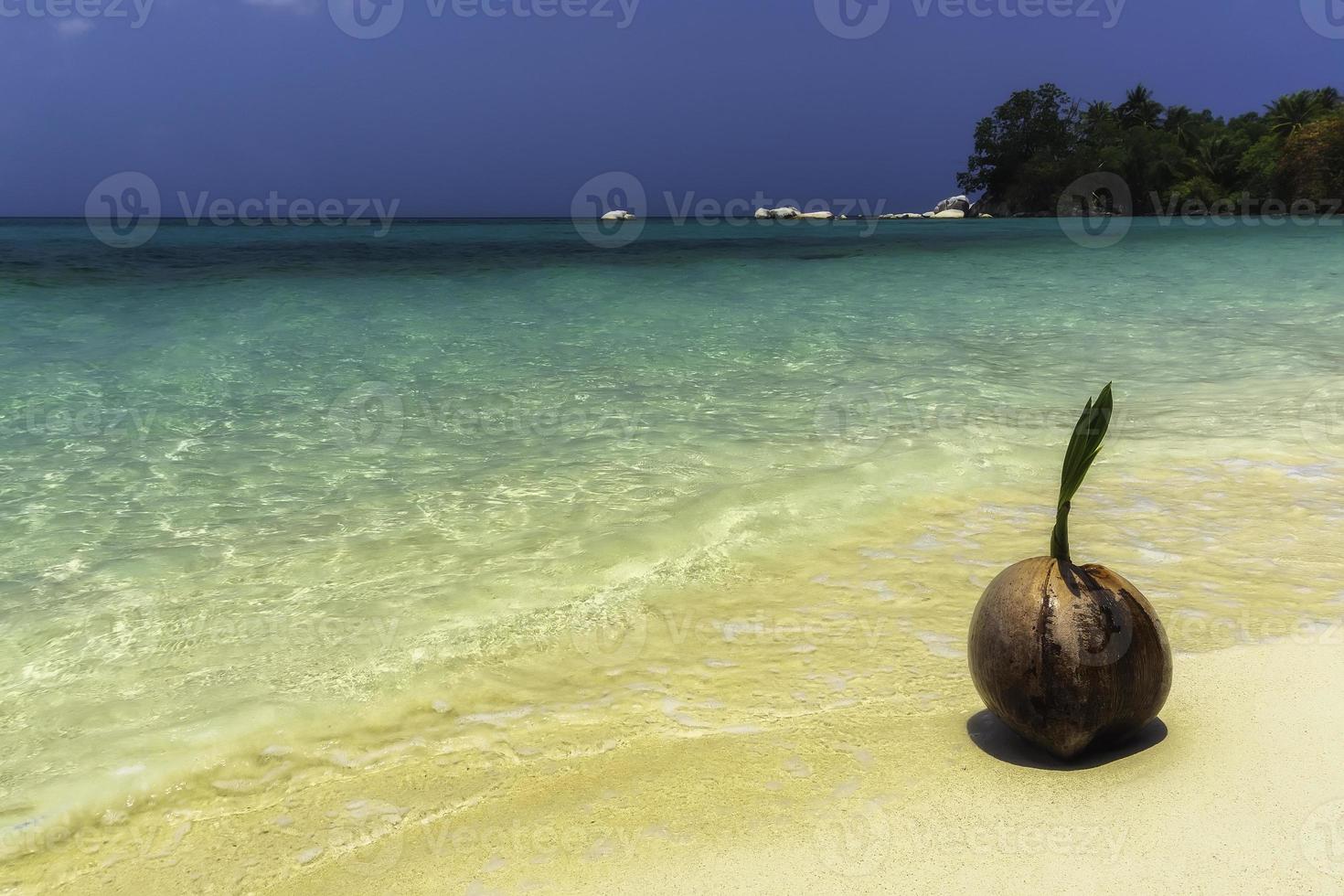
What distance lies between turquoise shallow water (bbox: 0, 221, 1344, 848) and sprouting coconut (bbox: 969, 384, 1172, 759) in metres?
2.06

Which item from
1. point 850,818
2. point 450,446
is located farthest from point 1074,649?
→ point 450,446

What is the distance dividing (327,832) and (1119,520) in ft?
14.1

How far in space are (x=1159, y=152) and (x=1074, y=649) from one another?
263ft

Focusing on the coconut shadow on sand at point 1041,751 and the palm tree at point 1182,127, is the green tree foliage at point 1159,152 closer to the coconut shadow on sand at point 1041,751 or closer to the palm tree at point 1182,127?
the palm tree at point 1182,127

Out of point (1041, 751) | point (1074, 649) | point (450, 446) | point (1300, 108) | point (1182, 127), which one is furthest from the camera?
point (1182, 127)

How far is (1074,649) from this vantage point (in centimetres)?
247

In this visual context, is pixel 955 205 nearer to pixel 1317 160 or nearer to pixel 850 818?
pixel 1317 160

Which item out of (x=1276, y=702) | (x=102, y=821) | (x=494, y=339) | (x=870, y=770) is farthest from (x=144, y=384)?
(x=1276, y=702)

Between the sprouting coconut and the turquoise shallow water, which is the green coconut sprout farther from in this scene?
the turquoise shallow water

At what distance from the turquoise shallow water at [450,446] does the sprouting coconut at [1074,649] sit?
2.06 meters

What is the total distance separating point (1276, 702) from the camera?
2842 mm

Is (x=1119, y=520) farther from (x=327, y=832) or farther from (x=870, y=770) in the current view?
(x=327, y=832)

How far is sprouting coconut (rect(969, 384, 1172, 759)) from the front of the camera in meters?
2.47

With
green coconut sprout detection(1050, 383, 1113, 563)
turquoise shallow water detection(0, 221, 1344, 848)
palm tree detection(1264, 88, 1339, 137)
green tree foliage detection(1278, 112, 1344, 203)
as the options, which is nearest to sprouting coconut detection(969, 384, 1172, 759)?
green coconut sprout detection(1050, 383, 1113, 563)
